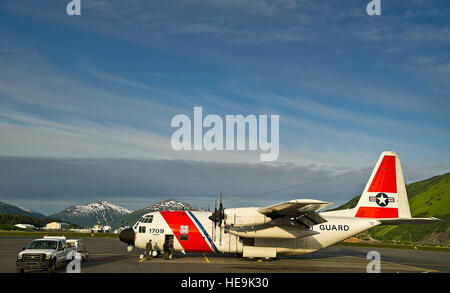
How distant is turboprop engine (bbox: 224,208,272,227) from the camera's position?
2338 centimetres

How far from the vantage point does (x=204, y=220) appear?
2620cm

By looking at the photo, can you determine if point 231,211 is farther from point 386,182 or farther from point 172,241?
point 386,182

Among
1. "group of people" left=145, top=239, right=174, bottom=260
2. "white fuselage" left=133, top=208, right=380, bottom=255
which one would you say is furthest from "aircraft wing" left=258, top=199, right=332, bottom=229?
"group of people" left=145, top=239, right=174, bottom=260

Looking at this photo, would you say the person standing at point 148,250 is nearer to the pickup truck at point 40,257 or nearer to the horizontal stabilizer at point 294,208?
the pickup truck at point 40,257

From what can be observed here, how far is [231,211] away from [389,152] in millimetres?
13138

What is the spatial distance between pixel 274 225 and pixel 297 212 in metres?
2.06

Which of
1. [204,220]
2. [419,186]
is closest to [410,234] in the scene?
[419,186]

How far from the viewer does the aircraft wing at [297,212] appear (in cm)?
2078

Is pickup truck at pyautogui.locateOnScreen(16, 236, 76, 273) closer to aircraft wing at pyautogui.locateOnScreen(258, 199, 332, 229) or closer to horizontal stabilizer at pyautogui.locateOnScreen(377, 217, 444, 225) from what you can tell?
aircraft wing at pyautogui.locateOnScreen(258, 199, 332, 229)

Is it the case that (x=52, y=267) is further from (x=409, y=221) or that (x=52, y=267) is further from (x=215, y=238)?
(x=409, y=221)

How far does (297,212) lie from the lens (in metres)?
23.5

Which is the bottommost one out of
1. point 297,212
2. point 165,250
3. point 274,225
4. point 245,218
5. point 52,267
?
point 165,250

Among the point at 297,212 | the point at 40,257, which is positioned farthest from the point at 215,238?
the point at 40,257
